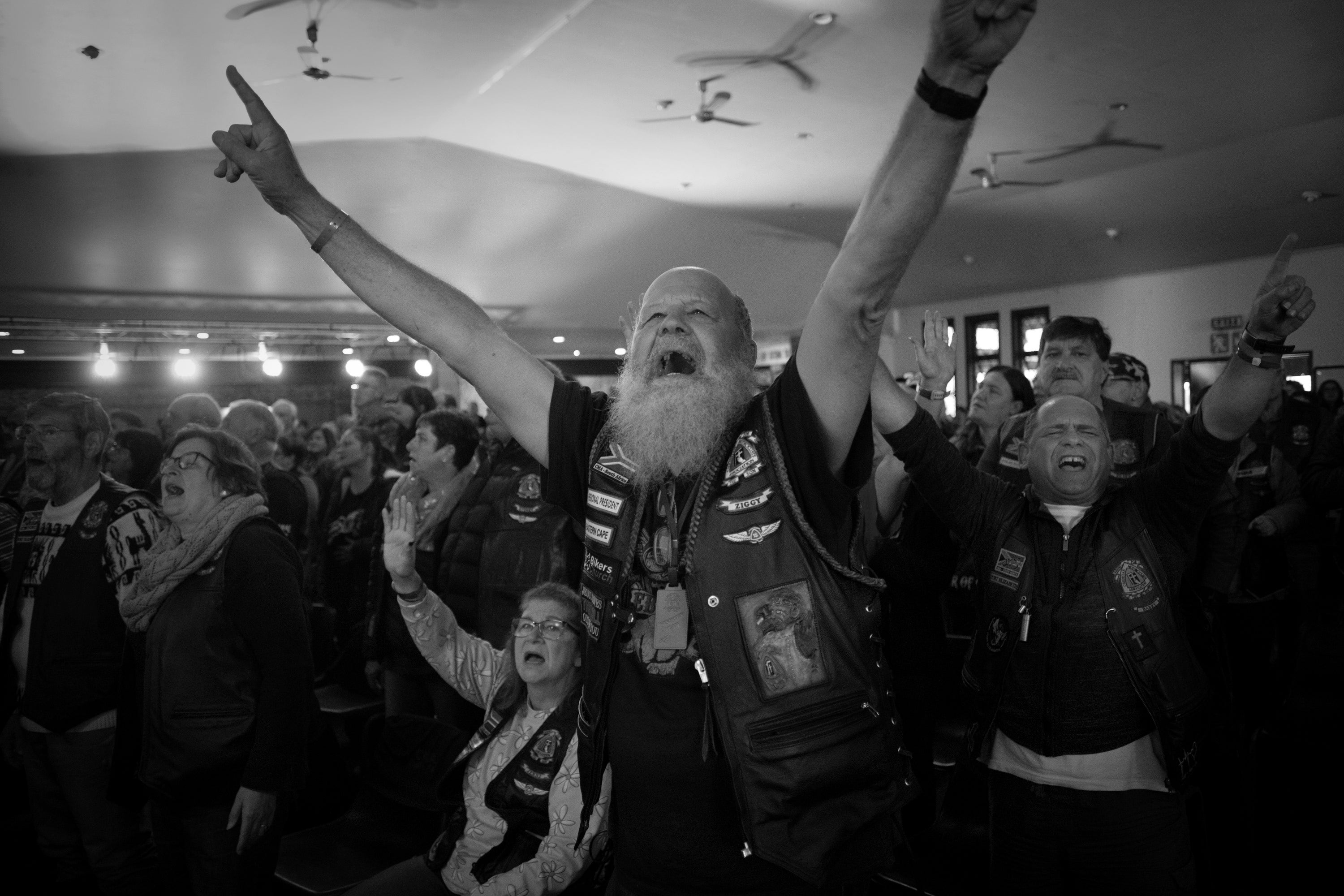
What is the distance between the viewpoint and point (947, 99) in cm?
107

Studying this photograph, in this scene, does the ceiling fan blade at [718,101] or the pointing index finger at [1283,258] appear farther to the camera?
the ceiling fan blade at [718,101]

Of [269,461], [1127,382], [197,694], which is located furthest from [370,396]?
[1127,382]

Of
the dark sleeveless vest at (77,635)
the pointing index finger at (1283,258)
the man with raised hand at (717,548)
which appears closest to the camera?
the man with raised hand at (717,548)

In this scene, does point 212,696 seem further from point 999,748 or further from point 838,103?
point 838,103

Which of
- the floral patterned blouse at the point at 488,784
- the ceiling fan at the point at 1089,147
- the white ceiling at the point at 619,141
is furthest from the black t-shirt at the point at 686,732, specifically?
the ceiling fan at the point at 1089,147

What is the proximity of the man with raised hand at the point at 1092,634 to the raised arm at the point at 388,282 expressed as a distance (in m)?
0.93

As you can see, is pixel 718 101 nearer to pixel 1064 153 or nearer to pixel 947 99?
pixel 1064 153

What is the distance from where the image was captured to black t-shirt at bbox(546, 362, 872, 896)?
136 centimetres

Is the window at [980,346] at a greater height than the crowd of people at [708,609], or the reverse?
the window at [980,346]

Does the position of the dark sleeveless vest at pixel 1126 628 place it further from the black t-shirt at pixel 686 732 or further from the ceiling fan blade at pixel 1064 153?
the ceiling fan blade at pixel 1064 153

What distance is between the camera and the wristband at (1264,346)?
73.1 inches

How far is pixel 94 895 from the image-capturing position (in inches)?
123

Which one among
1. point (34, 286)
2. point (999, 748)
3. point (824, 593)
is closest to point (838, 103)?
point (999, 748)

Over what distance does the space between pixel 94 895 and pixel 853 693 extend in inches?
122
